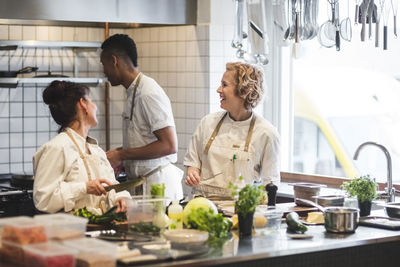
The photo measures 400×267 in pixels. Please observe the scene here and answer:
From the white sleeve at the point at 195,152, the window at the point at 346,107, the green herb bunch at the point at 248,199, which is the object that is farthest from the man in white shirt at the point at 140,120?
the green herb bunch at the point at 248,199

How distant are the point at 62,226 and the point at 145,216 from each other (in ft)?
1.81

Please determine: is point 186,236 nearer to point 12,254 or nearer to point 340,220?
point 12,254

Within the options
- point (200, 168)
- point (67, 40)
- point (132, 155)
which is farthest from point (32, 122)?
point (200, 168)

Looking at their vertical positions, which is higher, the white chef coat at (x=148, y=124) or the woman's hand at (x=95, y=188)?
the white chef coat at (x=148, y=124)

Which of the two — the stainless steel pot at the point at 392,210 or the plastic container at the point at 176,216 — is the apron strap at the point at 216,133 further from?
the plastic container at the point at 176,216

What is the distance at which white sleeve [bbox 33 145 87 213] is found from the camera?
4.07 m

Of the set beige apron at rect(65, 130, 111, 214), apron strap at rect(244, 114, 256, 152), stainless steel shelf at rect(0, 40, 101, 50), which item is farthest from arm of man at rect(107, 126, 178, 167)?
stainless steel shelf at rect(0, 40, 101, 50)

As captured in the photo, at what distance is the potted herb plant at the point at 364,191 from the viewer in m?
4.30

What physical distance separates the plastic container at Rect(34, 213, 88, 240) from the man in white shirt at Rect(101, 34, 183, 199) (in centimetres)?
199

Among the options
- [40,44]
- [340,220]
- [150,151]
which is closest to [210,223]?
[340,220]

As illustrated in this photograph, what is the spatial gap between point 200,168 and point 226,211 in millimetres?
728

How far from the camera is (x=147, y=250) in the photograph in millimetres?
3256

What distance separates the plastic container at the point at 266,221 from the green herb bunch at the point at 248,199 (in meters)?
0.12

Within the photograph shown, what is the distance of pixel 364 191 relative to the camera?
431 centimetres
